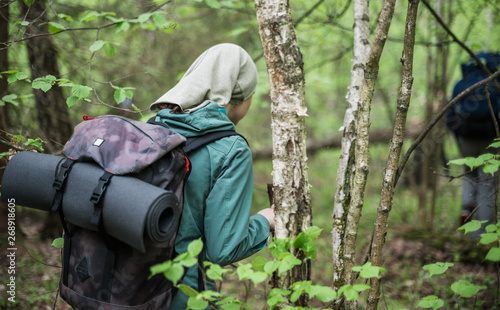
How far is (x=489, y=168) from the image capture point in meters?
1.77

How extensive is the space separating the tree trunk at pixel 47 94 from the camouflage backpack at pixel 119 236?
2.65 metres

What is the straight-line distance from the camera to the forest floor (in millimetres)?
3357

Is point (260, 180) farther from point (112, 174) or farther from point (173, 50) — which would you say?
point (112, 174)

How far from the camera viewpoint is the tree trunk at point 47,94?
12.4 ft

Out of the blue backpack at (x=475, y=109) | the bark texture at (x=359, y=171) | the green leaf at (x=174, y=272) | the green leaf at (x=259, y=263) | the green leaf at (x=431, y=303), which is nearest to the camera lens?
the green leaf at (x=174, y=272)

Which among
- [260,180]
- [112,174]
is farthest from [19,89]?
[260,180]

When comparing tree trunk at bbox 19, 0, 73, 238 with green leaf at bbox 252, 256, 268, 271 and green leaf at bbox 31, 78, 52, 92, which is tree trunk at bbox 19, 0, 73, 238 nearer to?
green leaf at bbox 31, 78, 52, 92

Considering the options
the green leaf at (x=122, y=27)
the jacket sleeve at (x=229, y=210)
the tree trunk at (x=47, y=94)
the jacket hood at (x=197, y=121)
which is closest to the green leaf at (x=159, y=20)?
the green leaf at (x=122, y=27)

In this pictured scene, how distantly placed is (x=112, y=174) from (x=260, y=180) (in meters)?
6.33

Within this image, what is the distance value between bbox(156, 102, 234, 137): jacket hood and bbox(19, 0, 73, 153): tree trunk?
2655 millimetres

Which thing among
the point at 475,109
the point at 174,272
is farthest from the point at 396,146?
the point at 475,109

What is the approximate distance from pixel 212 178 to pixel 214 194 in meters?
0.07

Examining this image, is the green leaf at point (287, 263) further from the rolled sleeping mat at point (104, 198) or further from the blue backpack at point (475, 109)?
the blue backpack at point (475, 109)

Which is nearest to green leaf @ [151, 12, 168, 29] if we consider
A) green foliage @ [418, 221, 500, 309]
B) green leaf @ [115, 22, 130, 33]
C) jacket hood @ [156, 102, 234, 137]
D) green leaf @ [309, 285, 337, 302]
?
green leaf @ [115, 22, 130, 33]
